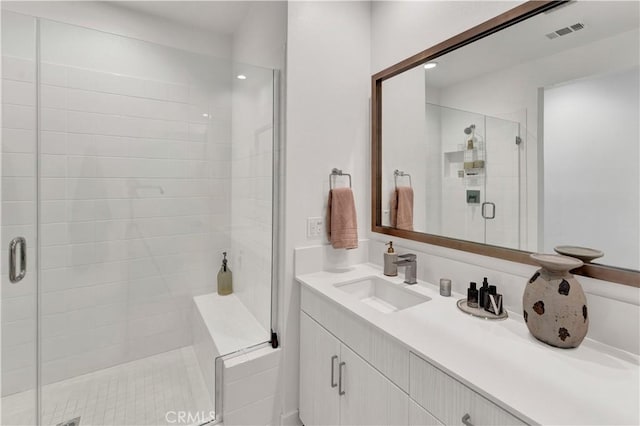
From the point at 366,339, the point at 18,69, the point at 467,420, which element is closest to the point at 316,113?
the point at 366,339

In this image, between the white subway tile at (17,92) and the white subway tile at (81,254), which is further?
the white subway tile at (81,254)

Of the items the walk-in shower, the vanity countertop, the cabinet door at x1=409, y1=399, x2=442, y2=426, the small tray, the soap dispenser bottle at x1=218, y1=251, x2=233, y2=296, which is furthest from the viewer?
the soap dispenser bottle at x1=218, y1=251, x2=233, y2=296

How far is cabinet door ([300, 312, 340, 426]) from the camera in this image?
1.22m

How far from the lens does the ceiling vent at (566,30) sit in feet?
3.06

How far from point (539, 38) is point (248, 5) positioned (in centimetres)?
177

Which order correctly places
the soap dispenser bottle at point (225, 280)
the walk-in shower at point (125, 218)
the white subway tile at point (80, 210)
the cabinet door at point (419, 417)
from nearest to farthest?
the cabinet door at point (419, 417) → the walk-in shower at point (125, 218) → the white subway tile at point (80, 210) → the soap dispenser bottle at point (225, 280)

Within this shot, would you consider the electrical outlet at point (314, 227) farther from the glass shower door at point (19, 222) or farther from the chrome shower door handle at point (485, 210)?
the glass shower door at point (19, 222)

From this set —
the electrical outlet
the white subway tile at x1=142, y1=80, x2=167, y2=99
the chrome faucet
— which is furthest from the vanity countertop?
the white subway tile at x1=142, y1=80, x2=167, y2=99

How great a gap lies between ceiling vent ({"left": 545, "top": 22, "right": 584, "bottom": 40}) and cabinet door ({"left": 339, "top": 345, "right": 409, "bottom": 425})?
130 cm

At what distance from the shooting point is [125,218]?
1894 mm

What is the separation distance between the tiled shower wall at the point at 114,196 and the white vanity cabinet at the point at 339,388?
3.50 ft

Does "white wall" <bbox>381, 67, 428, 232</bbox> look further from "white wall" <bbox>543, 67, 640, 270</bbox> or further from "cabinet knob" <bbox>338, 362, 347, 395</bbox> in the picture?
"cabinet knob" <bbox>338, 362, 347, 395</bbox>

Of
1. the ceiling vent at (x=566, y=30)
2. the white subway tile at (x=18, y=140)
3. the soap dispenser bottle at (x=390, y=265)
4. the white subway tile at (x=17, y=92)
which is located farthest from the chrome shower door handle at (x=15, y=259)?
the ceiling vent at (x=566, y=30)

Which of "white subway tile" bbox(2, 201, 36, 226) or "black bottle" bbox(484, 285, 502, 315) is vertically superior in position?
"white subway tile" bbox(2, 201, 36, 226)
